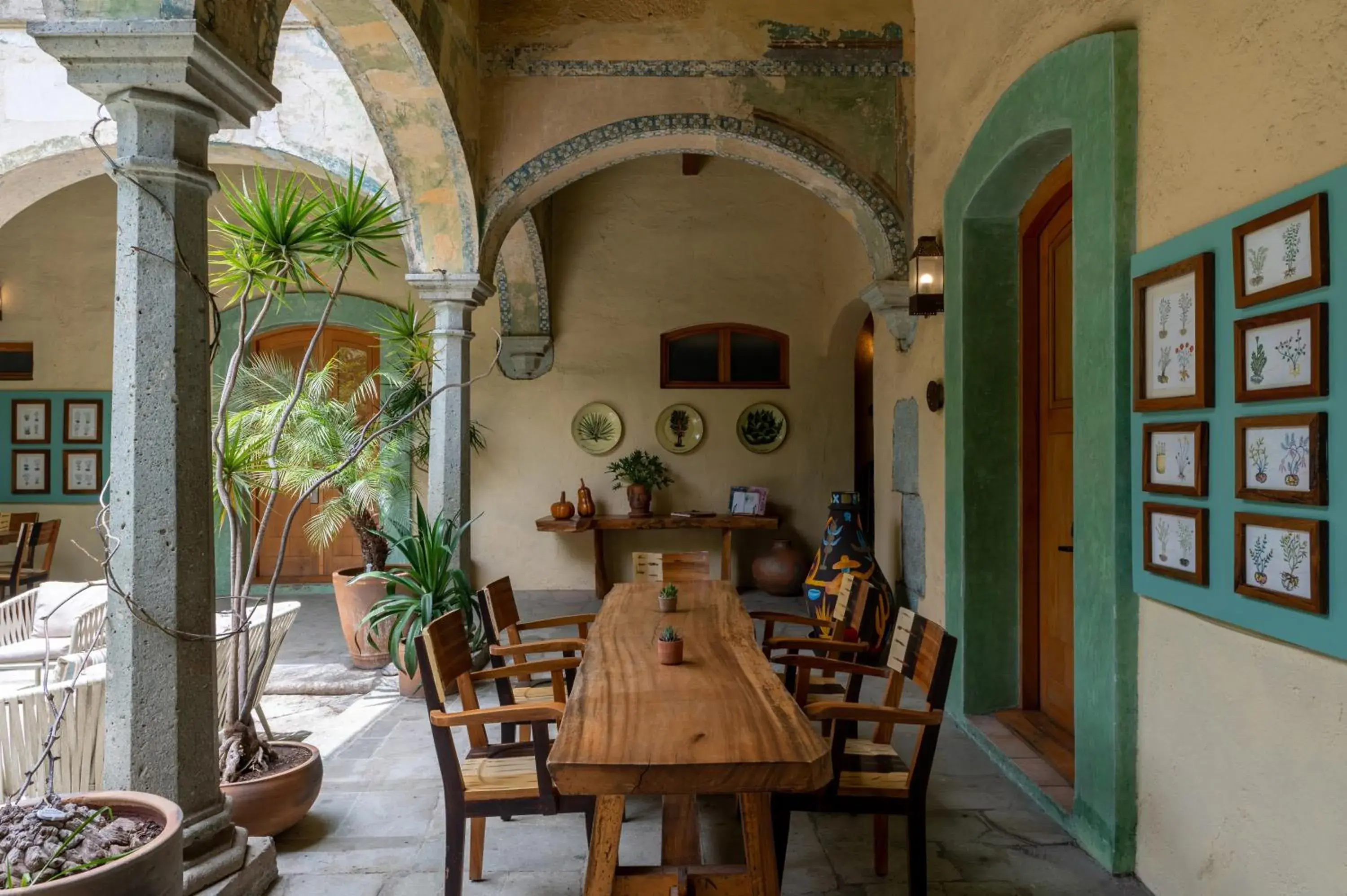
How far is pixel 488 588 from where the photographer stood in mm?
3336

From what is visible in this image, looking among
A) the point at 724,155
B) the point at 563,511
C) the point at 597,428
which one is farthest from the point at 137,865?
the point at 597,428

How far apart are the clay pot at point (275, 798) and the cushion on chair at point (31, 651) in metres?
1.55

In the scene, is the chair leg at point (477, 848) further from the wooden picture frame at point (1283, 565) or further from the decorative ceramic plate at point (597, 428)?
the decorative ceramic plate at point (597, 428)

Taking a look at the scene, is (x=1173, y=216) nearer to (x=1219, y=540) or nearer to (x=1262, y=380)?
(x=1262, y=380)

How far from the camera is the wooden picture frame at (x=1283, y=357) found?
1811 mm

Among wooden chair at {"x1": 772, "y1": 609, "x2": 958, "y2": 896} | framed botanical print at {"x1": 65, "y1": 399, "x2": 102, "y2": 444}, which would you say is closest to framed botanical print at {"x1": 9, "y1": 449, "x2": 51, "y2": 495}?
framed botanical print at {"x1": 65, "y1": 399, "x2": 102, "y2": 444}

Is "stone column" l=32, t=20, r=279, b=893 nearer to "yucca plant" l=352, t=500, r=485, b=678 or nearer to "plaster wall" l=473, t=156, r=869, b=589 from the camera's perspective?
"yucca plant" l=352, t=500, r=485, b=678

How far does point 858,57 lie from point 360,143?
3.08 metres

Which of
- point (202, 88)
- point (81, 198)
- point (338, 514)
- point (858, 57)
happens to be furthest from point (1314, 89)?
point (81, 198)

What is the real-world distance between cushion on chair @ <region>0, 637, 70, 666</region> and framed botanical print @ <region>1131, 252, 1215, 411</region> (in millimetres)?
4289

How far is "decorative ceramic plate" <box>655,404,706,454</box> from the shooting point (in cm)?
792

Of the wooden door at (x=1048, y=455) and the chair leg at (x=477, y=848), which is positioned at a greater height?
the wooden door at (x=1048, y=455)

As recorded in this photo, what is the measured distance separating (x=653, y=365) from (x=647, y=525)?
1.51 metres

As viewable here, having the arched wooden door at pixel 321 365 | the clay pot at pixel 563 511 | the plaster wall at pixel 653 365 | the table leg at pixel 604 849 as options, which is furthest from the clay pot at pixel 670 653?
the arched wooden door at pixel 321 365
